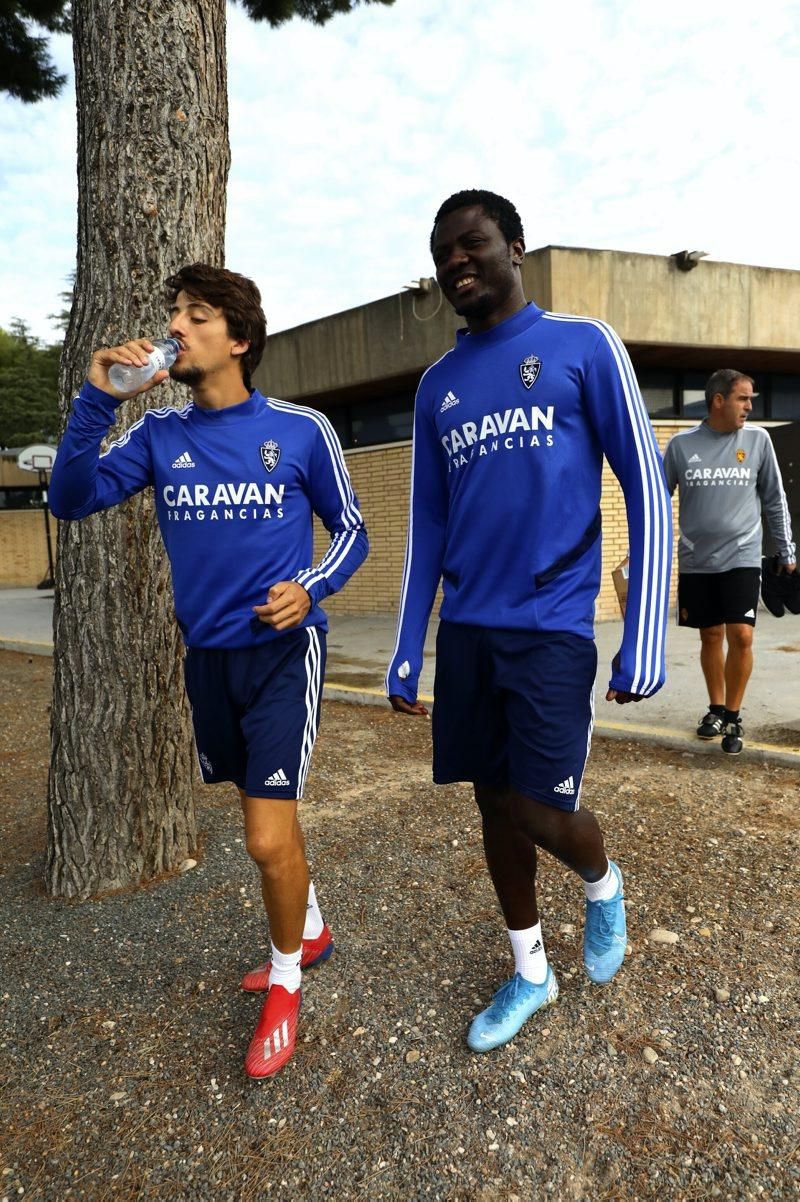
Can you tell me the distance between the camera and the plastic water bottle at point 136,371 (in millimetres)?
2090

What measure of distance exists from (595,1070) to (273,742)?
1.24 m

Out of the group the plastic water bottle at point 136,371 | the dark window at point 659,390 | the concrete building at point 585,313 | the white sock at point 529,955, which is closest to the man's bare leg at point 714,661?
the white sock at point 529,955

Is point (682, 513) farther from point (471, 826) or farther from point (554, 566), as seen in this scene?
point (554, 566)

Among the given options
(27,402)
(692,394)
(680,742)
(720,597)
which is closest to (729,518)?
(720,597)

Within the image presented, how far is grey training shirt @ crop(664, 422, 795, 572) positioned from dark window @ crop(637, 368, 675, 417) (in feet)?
23.1

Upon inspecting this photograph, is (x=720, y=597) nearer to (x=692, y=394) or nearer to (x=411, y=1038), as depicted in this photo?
(x=411, y=1038)

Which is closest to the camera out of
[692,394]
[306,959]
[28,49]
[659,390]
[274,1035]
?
[274,1035]

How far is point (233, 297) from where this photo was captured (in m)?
2.33

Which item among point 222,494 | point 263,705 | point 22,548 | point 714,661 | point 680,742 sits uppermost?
point 222,494

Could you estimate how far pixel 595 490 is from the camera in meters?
2.12

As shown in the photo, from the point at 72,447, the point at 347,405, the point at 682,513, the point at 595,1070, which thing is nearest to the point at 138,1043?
the point at 595,1070

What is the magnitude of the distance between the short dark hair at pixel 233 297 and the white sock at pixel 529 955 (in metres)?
1.86

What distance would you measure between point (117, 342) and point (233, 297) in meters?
1.17

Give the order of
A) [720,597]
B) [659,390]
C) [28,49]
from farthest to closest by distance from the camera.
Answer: [659,390] < [28,49] < [720,597]
